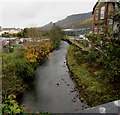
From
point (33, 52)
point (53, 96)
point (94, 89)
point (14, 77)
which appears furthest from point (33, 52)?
point (94, 89)

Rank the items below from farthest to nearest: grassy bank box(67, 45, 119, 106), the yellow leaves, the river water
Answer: the yellow leaves
the river water
grassy bank box(67, 45, 119, 106)

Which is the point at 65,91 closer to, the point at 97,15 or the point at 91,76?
the point at 91,76

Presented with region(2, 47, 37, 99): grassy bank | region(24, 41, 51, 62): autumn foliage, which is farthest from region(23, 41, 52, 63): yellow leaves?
region(2, 47, 37, 99): grassy bank

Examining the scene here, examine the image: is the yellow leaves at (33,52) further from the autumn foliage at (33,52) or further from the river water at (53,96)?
the river water at (53,96)

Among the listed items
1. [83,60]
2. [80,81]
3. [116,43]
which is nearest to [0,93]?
[80,81]

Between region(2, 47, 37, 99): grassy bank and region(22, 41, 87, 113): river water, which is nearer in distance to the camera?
region(22, 41, 87, 113): river water

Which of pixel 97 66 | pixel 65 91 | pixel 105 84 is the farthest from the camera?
pixel 97 66

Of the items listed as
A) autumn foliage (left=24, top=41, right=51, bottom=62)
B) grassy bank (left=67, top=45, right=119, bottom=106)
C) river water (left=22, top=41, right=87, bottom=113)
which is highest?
autumn foliage (left=24, top=41, right=51, bottom=62)

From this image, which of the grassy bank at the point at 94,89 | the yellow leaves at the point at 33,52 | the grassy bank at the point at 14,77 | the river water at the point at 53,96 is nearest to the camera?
the grassy bank at the point at 94,89

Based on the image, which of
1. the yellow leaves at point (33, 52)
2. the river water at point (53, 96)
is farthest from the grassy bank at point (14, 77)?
the yellow leaves at point (33, 52)

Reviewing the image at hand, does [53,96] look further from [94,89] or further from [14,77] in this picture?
[14,77]

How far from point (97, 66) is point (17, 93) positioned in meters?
6.52

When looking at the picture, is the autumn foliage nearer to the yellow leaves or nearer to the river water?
the yellow leaves

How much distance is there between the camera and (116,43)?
259 inches
